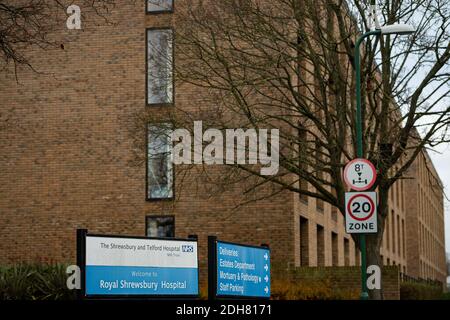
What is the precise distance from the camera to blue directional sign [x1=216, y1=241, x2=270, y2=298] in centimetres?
1648

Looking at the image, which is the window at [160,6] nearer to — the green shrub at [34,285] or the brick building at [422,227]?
the green shrub at [34,285]

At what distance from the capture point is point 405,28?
2083 cm

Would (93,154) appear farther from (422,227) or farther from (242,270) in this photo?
(422,227)

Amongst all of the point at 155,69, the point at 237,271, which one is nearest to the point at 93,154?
the point at 155,69

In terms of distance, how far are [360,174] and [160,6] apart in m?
14.7

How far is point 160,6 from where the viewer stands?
32.3 meters

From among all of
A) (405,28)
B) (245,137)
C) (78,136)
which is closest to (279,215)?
(245,137)

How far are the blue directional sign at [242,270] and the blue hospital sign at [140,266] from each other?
0.64 m

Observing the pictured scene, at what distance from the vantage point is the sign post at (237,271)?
1633 centimetres

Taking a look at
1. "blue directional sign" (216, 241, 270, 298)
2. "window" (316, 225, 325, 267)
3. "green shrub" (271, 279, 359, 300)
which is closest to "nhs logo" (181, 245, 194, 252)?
"blue directional sign" (216, 241, 270, 298)

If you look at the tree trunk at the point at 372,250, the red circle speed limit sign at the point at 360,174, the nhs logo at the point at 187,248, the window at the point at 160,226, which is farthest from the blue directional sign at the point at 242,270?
the window at the point at 160,226

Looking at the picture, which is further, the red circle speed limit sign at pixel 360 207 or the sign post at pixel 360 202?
the sign post at pixel 360 202

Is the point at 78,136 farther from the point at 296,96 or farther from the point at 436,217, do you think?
the point at 436,217

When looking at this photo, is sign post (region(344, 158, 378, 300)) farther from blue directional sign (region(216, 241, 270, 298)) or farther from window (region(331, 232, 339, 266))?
window (region(331, 232, 339, 266))
